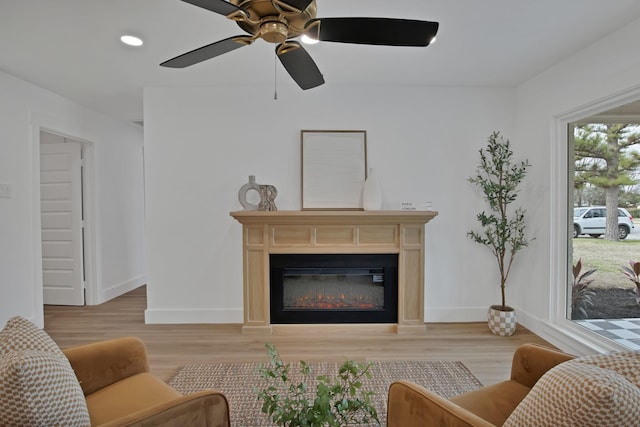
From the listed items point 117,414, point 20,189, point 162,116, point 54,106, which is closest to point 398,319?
point 117,414

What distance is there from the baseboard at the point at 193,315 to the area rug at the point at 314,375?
0.94 metres

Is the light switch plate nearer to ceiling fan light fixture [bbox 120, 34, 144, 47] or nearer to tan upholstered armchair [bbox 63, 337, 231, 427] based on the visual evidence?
ceiling fan light fixture [bbox 120, 34, 144, 47]

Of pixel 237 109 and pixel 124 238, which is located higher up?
pixel 237 109

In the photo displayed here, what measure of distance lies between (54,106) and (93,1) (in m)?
2.22

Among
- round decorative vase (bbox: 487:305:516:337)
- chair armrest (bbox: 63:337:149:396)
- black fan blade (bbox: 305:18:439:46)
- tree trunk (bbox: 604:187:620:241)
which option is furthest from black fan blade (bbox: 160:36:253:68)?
round decorative vase (bbox: 487:305:516:337)

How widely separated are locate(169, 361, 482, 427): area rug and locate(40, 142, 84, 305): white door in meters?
2.64

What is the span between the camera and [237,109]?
3520mm

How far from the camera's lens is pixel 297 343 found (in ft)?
10.0

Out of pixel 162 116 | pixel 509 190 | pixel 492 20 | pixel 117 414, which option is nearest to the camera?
pixel 117 414

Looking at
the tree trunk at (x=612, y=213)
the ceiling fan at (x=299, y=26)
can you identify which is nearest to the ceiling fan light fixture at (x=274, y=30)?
the ceiling fan at (x=299, y=26)

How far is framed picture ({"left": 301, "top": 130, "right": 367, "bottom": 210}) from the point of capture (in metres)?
3.50

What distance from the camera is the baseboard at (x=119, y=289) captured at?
4312mm

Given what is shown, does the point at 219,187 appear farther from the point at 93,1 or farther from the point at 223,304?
the point at 93,1

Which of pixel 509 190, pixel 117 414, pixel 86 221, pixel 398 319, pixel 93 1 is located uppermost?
pixel 93 1
